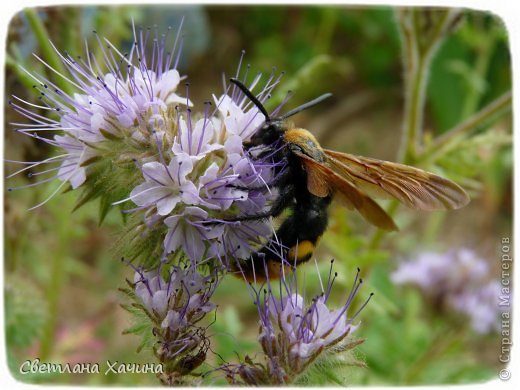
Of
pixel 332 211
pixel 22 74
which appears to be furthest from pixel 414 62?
pixel 22 74

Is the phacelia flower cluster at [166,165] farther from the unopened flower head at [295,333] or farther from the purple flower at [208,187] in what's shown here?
the unopened flower head at [295,333]

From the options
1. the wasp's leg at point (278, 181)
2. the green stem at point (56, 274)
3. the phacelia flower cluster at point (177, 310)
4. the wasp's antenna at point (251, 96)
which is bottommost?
the green stem at point (56, 274)

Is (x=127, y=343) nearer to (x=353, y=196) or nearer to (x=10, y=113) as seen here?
(x=10, y=113)

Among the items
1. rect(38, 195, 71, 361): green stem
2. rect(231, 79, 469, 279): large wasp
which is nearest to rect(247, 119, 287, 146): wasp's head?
rect(231, 79, 469, 279): large wasp

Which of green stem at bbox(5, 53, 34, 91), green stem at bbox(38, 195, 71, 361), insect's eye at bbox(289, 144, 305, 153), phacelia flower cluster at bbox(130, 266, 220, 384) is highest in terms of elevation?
insect's eye at bbox(289, 144, 305, 153)

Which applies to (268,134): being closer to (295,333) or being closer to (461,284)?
(295,333)

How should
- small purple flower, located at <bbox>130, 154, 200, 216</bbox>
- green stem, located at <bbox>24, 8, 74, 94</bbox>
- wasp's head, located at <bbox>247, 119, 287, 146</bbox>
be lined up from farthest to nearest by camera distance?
green stem, located at <bbox>24, 8, 74, 94</bbox> → wasp's head, located at <bbox>247, 119, 287, 146</bbox> → small purple flower, located at <bbox>130, 154, 200, 216</bbox>

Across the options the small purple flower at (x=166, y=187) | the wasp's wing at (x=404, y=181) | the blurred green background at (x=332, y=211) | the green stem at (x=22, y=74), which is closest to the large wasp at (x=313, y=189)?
the wasp's wing at (x=404, y=181)

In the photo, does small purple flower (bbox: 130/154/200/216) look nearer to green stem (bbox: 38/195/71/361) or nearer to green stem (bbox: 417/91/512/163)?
green stem (bbox: 417/91/512/163)
